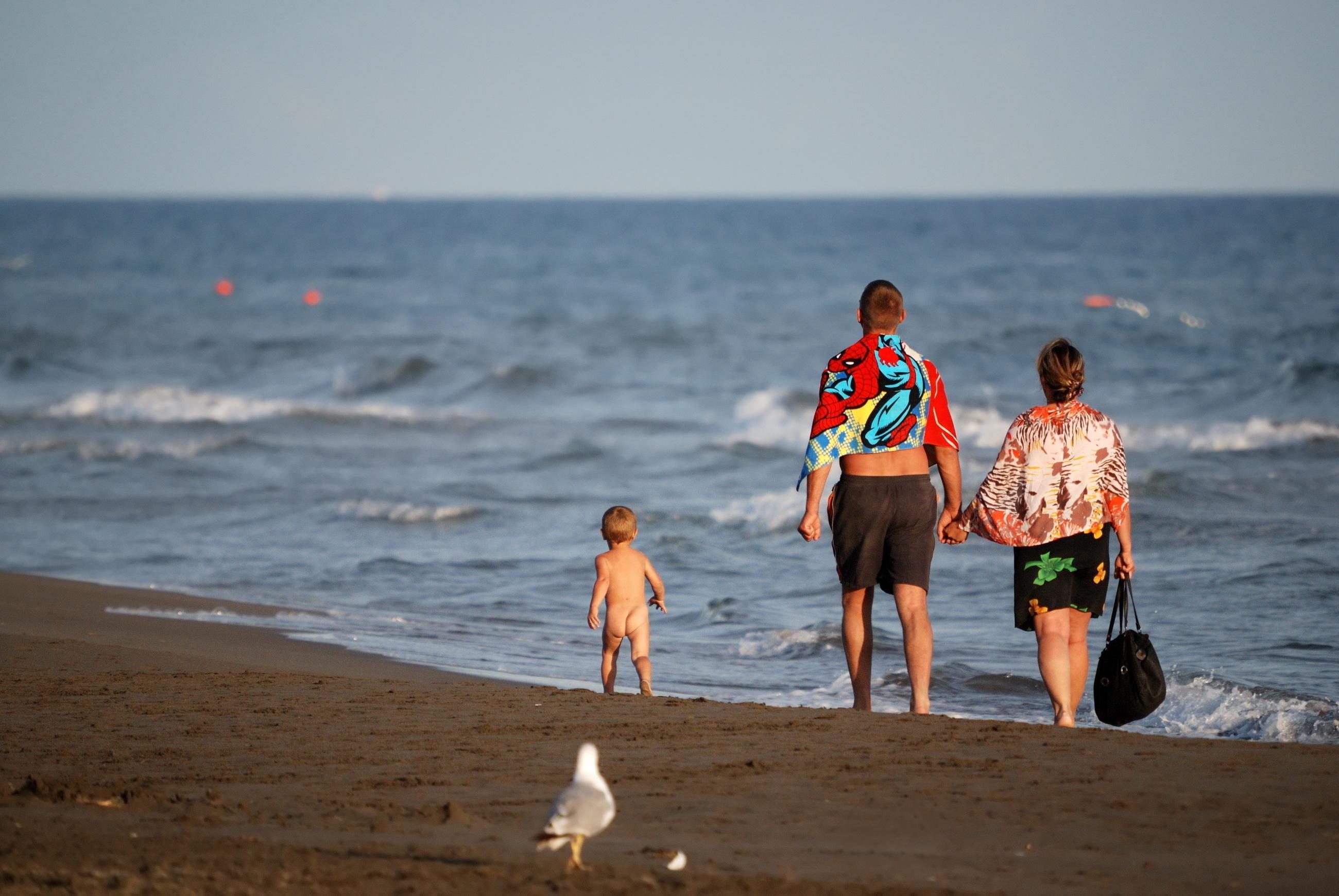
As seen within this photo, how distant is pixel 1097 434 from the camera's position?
4949 mm

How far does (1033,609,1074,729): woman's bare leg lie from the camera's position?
504 centimetres

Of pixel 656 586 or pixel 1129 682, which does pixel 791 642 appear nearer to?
pixel 656 586

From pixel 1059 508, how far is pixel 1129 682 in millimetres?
679

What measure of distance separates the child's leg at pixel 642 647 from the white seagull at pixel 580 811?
8.70 feet

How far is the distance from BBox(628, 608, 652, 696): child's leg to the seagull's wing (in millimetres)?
2693

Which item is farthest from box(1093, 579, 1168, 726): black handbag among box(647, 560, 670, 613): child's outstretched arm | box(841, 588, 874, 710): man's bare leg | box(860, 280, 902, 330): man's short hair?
box(647, 560, 670, 613): child's outstretched arm

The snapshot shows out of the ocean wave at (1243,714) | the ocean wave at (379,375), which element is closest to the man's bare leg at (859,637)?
the ocean wave at (1243,714)

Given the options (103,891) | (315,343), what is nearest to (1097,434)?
(103,891)

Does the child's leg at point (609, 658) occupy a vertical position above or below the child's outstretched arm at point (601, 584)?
below

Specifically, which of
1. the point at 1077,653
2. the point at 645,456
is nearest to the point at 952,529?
the point at 1077,653

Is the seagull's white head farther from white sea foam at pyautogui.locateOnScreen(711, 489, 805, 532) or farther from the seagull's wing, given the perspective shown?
white sea foam at pyautogui.locateOnScreen(711, 489, 805, 532)

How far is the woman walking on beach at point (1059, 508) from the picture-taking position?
4941 mm

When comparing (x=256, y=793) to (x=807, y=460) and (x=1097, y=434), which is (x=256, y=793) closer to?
(x=807, y=460)

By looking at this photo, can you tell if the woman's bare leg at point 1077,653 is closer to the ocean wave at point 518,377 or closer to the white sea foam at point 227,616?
the white sea foam at point 227,616
